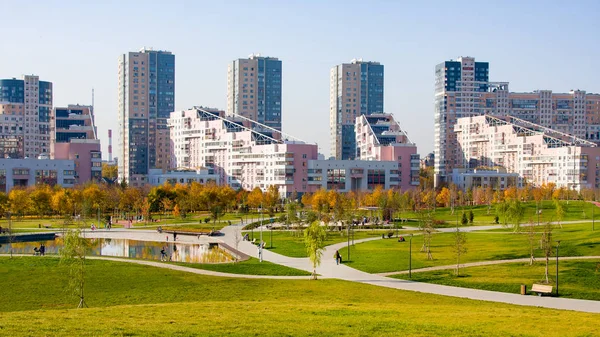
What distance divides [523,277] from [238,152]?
380ft

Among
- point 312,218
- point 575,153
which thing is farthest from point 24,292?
point 575,153

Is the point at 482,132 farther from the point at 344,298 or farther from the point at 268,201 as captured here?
the point at 344,298

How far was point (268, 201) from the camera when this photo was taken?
11506 cm

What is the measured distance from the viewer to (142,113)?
196 meters

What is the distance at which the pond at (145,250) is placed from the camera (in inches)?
2387

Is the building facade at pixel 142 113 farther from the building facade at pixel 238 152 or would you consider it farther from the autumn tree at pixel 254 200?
the autumn tree at pixel 254 200

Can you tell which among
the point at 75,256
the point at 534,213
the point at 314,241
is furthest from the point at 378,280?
the point at 534,213

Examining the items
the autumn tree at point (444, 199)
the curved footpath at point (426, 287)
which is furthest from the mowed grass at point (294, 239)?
the autumn tree at point (444, 199)

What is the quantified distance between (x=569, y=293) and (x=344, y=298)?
39.6 feet

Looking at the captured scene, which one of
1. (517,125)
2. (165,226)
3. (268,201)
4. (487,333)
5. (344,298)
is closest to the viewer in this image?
(487,333)

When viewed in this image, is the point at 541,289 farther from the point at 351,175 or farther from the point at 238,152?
the point at 238,152

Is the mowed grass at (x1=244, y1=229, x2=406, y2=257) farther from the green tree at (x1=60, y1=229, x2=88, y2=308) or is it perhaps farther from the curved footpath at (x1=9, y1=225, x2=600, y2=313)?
the green tree at (x1=60, y1=229, x2=88, y2=308)

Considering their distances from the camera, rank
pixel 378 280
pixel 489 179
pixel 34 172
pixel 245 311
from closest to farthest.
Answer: pixel 245 311, pixel 378 280, pixel 34 172, pixel 489 179

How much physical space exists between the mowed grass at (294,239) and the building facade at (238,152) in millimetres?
56972
